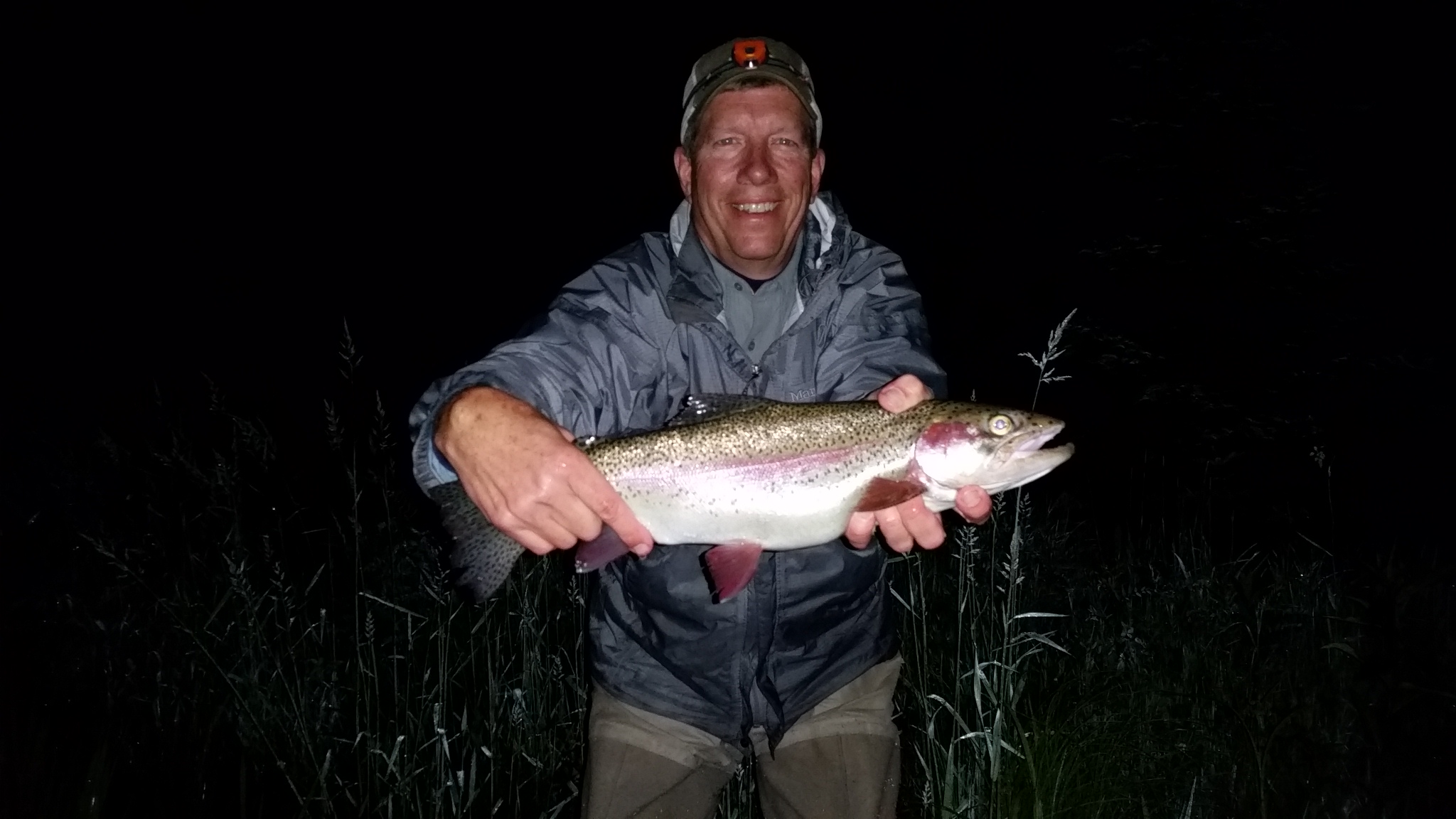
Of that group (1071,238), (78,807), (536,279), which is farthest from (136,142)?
(78,807)

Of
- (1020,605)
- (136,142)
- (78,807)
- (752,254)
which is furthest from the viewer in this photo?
(136,142)

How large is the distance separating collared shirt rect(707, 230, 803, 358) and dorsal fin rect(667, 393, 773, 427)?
0.41m

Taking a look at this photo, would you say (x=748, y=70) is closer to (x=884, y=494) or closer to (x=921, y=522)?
(x=884, y=494)

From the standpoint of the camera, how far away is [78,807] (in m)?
3.63

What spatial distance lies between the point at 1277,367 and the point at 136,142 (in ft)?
90.0

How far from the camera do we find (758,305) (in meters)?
3.47

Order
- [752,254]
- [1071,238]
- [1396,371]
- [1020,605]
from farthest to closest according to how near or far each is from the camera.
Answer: [1071,238] < [1396,371] < [1020,605] < [752,254]

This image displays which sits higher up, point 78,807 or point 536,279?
point 78,807

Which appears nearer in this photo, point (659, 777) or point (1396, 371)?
point (659, 777)

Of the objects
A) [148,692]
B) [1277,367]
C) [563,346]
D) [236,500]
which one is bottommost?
[1277,367]

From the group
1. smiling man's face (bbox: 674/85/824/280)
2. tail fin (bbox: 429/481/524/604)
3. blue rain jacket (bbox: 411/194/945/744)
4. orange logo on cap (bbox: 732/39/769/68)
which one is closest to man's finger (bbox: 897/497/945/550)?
blue rain jacket (bbox: 411/194/945/744)

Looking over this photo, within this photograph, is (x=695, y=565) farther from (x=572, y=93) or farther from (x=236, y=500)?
(x=572, y=93)

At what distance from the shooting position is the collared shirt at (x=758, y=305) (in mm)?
3432

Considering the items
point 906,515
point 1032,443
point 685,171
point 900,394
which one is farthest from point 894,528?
point 685,171
